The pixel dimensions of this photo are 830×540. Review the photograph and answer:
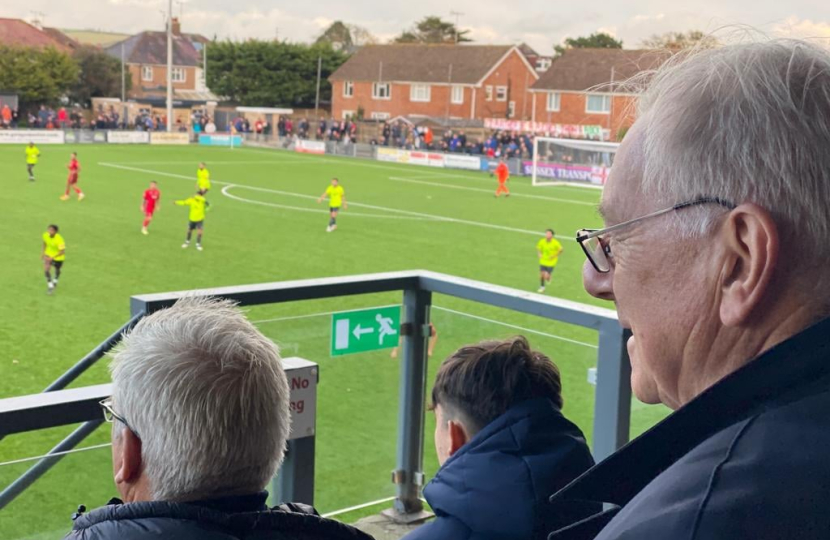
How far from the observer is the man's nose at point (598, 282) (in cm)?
149

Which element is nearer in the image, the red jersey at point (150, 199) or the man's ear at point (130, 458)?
the man's ear at point (130, 458)

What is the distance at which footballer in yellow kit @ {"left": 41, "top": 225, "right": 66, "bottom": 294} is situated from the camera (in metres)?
16.8

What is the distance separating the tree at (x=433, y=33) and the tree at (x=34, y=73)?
44107mm

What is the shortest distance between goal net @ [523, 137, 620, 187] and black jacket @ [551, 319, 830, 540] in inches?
1402

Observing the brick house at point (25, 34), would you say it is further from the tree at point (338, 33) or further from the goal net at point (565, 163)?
the goal net at point (565, 163)

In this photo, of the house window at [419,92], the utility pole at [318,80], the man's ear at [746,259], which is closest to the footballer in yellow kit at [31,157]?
the man's ear at [746,259]

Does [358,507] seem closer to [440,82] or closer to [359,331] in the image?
[359,331]

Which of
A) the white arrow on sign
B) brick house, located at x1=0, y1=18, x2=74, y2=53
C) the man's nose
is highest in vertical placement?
brick house, located at x1=0, y1=18, x2=74, y2=53

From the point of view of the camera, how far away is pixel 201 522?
1.98m

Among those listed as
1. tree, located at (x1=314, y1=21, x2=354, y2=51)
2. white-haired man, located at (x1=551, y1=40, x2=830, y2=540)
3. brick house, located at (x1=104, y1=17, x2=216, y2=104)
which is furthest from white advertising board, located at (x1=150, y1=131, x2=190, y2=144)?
tree, located at (x1=314, y1=21, x2=354, y2=51)

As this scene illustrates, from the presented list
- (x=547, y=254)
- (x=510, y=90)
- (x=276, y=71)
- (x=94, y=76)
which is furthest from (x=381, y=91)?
(x=547, y=254)

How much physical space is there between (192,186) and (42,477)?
31.0 m

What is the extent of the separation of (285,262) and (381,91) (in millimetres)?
58463

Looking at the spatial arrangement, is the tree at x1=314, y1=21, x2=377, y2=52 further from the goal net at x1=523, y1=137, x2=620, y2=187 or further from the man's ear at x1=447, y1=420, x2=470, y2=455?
the man's ear at x1=447, y1=420, x2=470, y2=455
